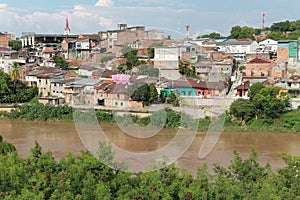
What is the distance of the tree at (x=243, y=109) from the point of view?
29.2 feet

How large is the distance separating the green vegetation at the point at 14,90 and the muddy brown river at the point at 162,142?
1324 millimetres

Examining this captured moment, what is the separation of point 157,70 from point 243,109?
2317mm

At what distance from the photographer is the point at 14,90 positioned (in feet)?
36.1

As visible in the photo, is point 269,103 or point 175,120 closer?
point 269,103

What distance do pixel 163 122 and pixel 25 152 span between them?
2943 millimetres

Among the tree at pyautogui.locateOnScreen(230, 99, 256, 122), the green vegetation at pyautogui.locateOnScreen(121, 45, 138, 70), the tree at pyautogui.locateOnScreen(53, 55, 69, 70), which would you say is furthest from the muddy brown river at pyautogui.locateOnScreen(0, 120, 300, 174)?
the tree at pyautogui.locateOnScreen(53, 55, 69, 70)

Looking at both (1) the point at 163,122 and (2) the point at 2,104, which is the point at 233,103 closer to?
A: (1) the point at 163,122

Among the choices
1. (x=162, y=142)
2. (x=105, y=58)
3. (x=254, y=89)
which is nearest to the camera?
(x=162, y=142)

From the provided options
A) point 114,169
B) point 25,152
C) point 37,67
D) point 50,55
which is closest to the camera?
point 114,169

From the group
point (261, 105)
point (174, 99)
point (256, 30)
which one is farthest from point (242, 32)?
point (261, 105)

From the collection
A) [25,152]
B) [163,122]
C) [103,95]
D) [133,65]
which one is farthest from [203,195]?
[133,65]

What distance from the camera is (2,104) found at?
10562 mm

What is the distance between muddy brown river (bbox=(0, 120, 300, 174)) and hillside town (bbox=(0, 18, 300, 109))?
99 centimetres

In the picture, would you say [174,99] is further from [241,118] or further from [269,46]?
[269,46]
